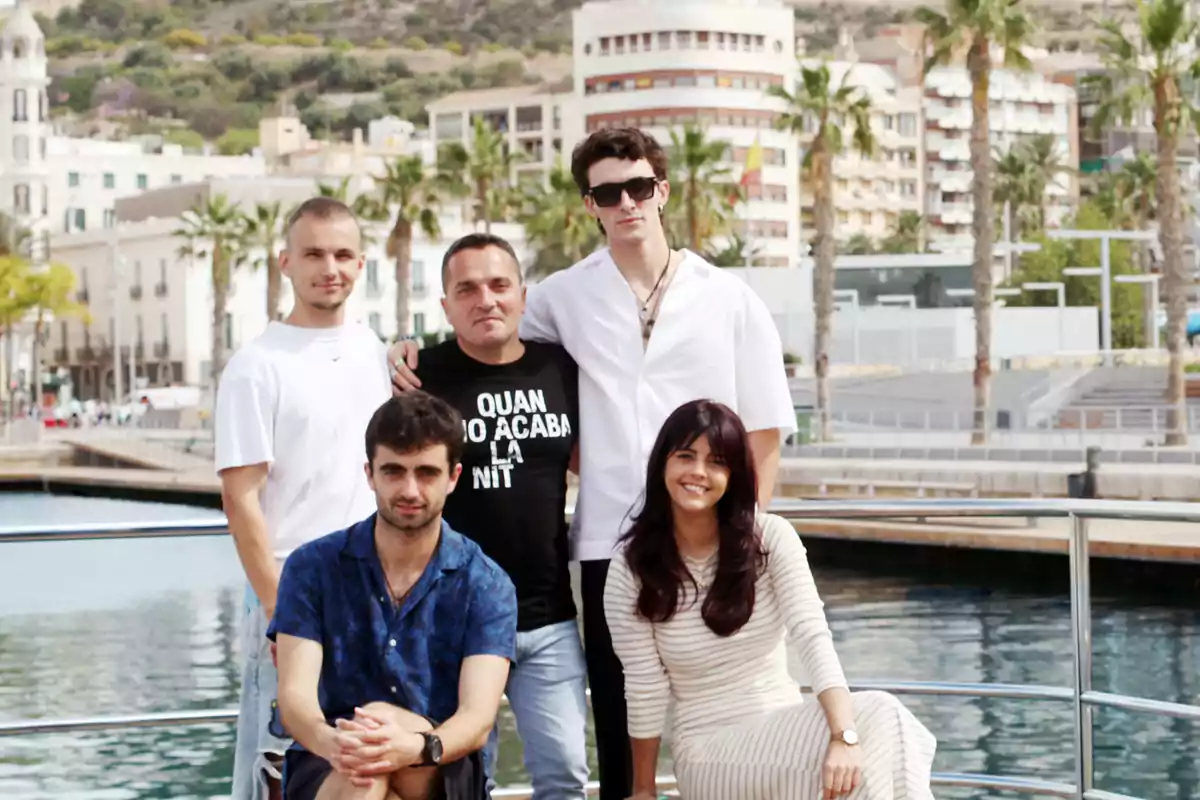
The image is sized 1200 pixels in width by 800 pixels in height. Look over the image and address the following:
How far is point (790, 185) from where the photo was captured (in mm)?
112750

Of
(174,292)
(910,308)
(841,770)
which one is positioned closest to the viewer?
(841,770)

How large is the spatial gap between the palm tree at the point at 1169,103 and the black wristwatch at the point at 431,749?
106ft

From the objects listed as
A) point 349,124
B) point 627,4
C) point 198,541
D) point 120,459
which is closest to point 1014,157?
point 627,4

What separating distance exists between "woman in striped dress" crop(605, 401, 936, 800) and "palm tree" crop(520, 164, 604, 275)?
51434 mm

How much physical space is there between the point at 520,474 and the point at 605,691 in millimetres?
520

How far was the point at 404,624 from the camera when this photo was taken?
3.69 m

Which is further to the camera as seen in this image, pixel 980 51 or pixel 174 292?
pixel 174 292

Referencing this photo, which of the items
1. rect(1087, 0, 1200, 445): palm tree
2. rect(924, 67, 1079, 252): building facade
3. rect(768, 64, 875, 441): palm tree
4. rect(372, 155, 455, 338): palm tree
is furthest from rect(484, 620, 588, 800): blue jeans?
rect(924, 67, 1079, 252): building facade

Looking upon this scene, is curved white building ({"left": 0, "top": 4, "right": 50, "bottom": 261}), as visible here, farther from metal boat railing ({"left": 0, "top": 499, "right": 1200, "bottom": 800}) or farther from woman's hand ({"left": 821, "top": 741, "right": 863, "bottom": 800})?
woman's hand ({"left": 821, "top": 741, "right": 863, "bottom": 800})

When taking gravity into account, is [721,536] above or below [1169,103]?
below

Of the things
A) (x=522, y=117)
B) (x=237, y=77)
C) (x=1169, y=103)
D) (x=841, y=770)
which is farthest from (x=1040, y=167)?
(x=237, y=77)

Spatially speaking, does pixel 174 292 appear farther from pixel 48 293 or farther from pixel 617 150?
pixel 617 150

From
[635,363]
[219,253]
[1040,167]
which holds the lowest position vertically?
[635,363]

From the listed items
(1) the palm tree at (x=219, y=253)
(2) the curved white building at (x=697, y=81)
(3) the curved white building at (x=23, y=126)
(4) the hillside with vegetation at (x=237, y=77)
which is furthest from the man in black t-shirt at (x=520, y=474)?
(4) the hillside with vegetation at (x=237, y=77)
